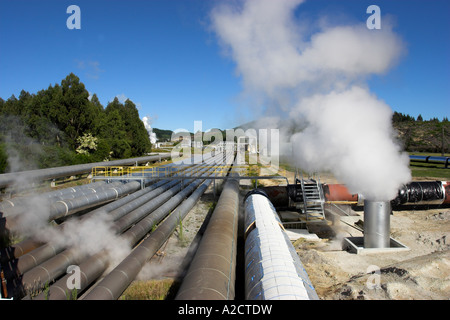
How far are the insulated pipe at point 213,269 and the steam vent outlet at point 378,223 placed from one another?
434cm

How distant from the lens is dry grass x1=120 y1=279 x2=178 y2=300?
231 inches

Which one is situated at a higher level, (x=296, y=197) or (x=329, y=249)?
(x=296, y=197)

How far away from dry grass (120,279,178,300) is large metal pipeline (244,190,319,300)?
2133 mm

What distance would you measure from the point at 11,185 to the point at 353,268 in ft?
54.9

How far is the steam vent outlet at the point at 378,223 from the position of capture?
7.95 meters

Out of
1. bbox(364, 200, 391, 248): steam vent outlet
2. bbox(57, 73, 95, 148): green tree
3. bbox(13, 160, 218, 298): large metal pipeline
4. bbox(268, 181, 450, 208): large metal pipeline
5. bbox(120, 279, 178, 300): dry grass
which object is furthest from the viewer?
bbox(57, 73, 95, 148): green tree

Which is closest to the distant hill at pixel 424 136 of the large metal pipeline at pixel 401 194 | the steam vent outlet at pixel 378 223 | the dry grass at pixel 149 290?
the large metal pipeline at pixel 401 194

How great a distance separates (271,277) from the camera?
4.48m

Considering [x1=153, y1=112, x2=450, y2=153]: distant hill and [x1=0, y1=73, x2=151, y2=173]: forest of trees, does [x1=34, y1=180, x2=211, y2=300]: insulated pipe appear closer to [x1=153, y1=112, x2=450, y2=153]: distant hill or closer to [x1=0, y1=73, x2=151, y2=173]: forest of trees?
[x1=0, y1=73, x2=151, y2=173]: forest of trees

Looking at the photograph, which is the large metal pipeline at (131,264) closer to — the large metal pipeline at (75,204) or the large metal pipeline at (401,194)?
the large metal pipeline at (75,204)

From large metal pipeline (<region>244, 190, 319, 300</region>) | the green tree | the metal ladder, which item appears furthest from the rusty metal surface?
the green tree
